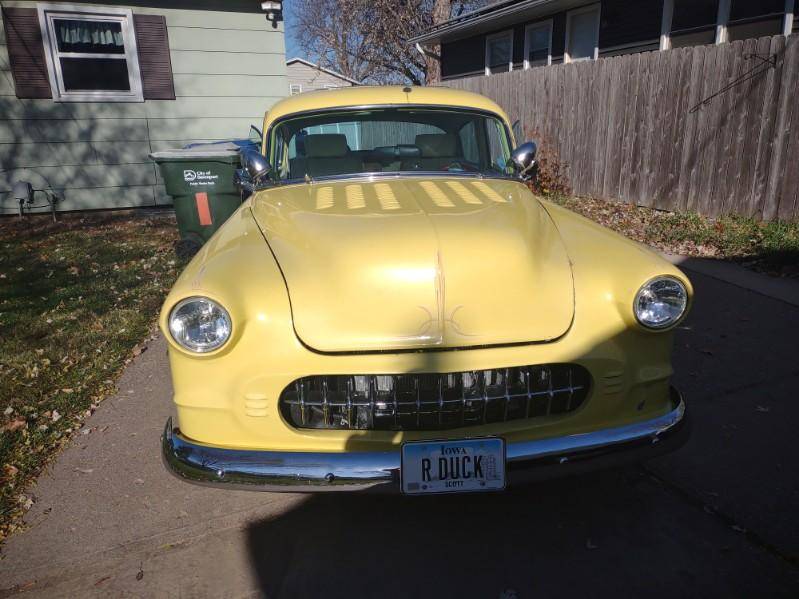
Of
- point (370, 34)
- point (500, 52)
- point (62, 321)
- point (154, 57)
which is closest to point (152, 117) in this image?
point (154, 57)

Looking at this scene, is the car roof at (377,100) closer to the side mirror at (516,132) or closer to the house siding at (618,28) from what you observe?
the side mirror at (516,132)

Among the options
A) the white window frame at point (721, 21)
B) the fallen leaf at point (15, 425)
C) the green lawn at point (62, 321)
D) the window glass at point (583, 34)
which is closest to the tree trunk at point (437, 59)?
the window glass at point (583, 34)

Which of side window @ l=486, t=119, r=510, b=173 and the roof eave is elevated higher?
the roof eave

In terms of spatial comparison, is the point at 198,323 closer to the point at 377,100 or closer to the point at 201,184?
the point at 377,100

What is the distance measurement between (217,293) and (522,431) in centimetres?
122

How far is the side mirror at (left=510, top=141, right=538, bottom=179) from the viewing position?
3.70 meters

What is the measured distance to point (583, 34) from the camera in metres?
12.6

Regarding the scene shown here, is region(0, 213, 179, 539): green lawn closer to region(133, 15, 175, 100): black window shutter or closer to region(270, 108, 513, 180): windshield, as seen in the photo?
region(270, 108, 513, 180): windshield

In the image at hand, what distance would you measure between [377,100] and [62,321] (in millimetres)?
3235

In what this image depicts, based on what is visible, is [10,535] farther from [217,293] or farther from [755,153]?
[755,153]

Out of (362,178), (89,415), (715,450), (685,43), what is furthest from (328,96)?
(685,43)

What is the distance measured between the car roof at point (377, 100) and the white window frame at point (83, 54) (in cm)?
658

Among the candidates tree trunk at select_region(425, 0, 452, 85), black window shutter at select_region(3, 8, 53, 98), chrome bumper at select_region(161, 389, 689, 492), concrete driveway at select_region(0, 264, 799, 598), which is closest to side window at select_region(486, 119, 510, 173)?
concrete driveway at select_region(0, 264, 799, 598)

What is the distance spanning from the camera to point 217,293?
2.13 m
